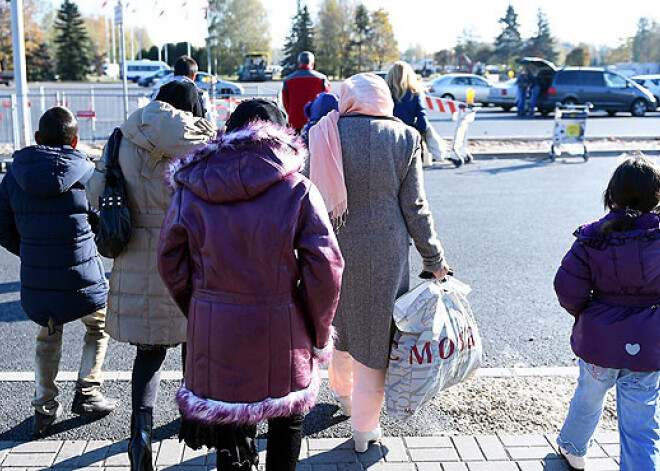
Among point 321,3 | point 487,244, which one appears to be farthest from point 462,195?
point 321,3

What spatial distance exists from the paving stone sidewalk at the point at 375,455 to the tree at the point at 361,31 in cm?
6742

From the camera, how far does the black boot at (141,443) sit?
10.9 ft

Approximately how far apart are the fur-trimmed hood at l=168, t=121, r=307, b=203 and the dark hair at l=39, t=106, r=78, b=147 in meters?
1.30

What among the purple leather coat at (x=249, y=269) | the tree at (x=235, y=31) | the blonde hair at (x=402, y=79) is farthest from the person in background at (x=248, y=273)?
the tree at (x=235, y=31)

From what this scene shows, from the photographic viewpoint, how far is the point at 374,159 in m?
3.53

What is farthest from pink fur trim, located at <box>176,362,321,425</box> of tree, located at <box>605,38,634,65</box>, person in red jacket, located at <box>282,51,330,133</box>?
tree, located at <box>605,38,634,65</box>

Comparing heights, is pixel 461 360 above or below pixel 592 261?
below

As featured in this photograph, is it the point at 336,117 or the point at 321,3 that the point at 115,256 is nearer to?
the point at 336,117

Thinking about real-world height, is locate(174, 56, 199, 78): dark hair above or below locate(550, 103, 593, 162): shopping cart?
above

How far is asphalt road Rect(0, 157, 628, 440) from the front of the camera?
4059 mm

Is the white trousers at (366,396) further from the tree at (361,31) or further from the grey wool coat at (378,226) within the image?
the tree at (361,31)

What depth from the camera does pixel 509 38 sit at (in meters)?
79.1

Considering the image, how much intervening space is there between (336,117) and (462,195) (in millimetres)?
7691

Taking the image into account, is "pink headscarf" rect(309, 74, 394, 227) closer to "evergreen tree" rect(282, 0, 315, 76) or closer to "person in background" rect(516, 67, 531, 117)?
"person in background" rect(516, 67, 531, 117)
